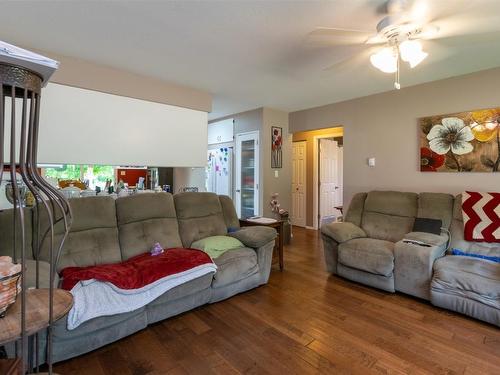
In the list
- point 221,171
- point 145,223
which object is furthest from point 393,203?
point 221,171

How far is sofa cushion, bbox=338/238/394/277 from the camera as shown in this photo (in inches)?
105

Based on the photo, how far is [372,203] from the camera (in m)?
3.44

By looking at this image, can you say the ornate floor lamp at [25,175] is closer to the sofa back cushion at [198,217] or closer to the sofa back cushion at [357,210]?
the sofa back cushion at [198,217]

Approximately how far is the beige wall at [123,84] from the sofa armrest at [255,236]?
76.6 inches

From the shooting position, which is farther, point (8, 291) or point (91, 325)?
point (91, 325)

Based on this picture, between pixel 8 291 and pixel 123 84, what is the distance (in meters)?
2.95

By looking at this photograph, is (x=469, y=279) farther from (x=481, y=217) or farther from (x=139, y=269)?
(x=139, y=269)

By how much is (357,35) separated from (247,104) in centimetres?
254

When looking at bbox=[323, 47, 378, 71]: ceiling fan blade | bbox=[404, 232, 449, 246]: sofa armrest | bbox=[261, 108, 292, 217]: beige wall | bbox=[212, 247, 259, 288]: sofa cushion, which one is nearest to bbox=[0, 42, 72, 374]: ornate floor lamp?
bbox=[212, 247, 259, 288]: sofa cushion

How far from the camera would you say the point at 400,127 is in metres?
3.72

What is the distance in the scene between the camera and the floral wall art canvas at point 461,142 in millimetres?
3008

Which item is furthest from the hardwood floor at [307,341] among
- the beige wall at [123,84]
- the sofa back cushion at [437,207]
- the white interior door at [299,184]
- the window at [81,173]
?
the white interior door at [299,184]

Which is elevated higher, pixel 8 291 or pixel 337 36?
pixel 337 36

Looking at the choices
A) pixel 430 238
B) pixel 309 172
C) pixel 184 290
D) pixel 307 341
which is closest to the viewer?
pixel 307 341
